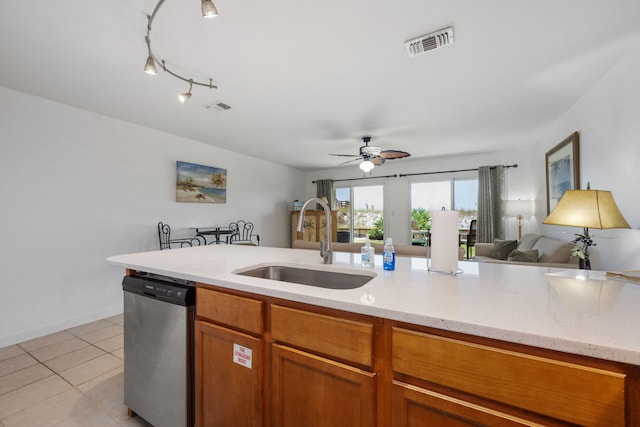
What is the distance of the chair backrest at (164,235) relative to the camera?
3869mm

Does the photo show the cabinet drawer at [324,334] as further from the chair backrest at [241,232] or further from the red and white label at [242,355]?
the chair backrest at [241,232]

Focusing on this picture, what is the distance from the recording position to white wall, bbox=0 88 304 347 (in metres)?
2.68

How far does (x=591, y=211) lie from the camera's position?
1.72 m

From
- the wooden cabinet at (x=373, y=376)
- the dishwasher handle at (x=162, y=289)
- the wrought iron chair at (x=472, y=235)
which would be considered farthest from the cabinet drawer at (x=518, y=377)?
the wrought iron chair at (x=472, y=235)

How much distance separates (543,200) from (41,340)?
6704 millimetres

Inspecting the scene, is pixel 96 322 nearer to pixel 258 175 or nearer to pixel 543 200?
pixel 258 175

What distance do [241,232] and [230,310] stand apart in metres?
4.38

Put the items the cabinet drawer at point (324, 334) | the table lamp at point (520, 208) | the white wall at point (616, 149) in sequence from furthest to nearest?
1. the table lamp at point (520, 208)
2. the white wall at point (616, 149)
3. the cabinet drawer at point (324, 334)

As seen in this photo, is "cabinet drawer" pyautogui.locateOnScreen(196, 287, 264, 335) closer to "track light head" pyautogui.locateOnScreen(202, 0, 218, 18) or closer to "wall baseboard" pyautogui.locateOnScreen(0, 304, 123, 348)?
"track light head" pyautogui.locateOnScreen(202, 0, 218, 18)

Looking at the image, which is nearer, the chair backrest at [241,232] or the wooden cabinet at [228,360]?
the wooden cabinet at [228,360]

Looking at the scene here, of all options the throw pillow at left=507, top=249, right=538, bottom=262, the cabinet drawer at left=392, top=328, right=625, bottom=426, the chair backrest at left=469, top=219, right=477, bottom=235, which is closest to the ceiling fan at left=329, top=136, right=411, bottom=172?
the throw pillow at left=507, top=249, right=538, bottom=262

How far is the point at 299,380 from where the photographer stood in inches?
41.6

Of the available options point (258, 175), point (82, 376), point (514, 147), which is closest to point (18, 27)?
point (82, 376)

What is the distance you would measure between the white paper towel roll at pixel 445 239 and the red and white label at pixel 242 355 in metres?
1.00
